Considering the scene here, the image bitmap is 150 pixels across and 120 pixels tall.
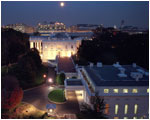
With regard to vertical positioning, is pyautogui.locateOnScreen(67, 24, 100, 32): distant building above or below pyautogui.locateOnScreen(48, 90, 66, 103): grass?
above

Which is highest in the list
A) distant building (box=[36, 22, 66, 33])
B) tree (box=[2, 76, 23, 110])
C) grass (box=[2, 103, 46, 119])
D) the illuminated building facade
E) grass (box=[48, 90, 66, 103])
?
distant building (box=[36, 22, 66, 33])

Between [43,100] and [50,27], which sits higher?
[50,27]

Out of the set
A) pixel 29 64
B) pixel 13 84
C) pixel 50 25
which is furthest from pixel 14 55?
pixel 50 25

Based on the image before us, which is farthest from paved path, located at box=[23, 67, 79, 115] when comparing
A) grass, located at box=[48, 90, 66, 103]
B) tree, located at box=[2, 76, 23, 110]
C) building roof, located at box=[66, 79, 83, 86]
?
tree, located at box=[2, 76, 23, 110]

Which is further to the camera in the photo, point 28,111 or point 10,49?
point 10,49

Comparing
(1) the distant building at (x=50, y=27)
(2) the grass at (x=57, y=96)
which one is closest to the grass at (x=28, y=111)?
(2) the grass at (x=57, y=96)

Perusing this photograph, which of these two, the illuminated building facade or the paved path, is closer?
the paved path

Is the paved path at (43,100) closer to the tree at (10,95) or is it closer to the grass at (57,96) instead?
the grass at (57,96)

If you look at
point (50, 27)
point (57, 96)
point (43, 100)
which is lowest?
point (43, 100)

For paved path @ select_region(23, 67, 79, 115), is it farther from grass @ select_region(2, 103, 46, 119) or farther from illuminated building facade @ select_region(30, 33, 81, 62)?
illuminated building facade @ select_region(30, 33, 81, 62)

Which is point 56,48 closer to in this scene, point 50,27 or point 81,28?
point 50,27

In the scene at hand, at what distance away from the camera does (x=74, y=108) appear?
9.67m

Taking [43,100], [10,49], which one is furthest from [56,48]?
[43,100]

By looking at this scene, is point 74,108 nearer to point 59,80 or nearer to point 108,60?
point 59,80
